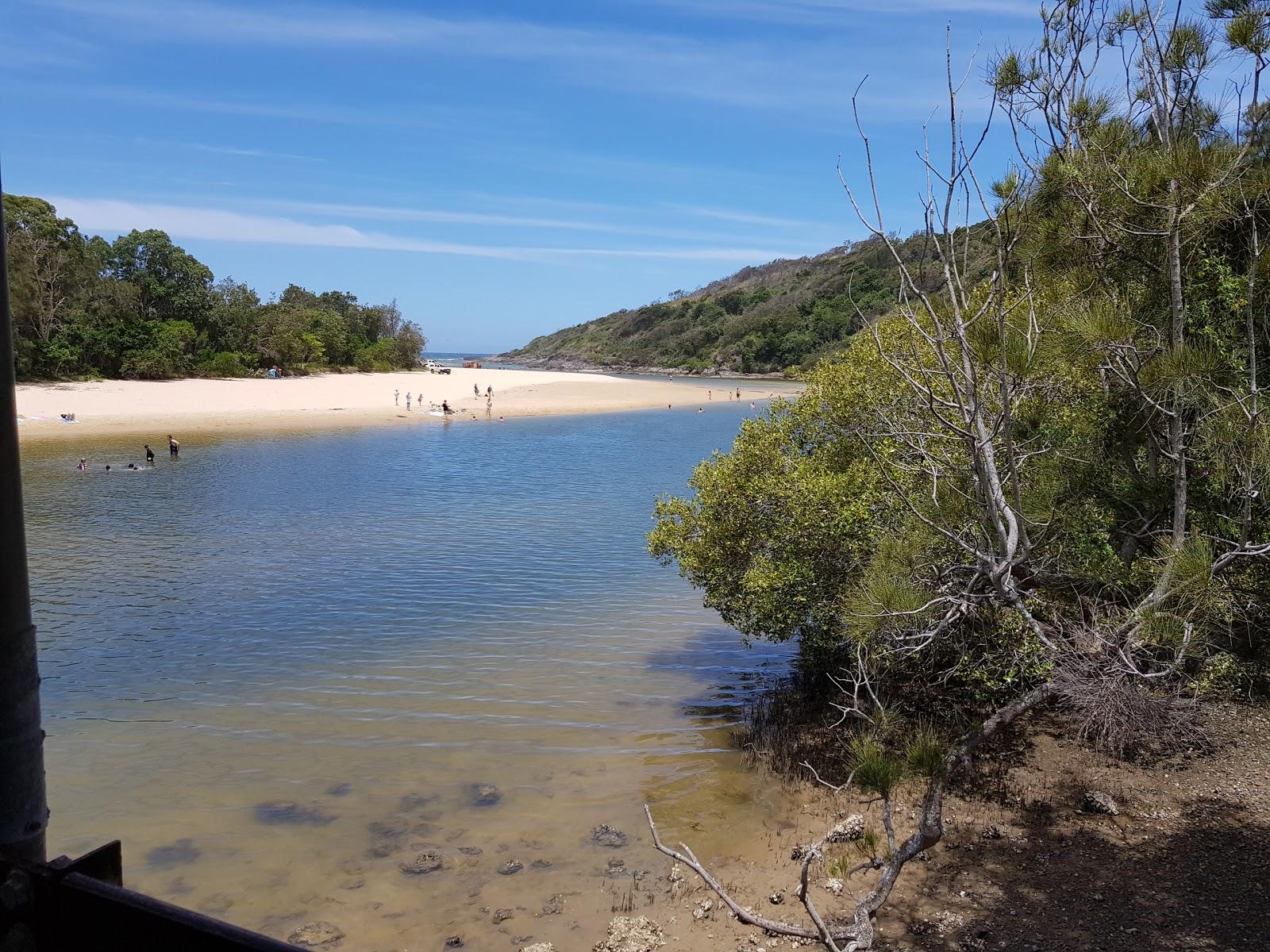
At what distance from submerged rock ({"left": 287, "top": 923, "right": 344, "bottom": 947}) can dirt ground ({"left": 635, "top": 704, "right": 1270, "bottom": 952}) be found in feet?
6.87

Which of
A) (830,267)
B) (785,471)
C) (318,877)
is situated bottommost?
(318,877)

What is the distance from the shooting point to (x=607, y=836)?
8445 millimetres

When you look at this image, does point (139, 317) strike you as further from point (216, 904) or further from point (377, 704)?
point (216, 904)

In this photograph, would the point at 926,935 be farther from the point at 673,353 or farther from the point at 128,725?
the point at 673,353

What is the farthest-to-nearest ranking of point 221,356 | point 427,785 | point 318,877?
point 221,356
point 427,785
point 318,877

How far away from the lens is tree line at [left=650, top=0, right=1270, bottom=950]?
17.5ft

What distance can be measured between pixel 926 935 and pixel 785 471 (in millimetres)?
5696

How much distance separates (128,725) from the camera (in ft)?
36.3

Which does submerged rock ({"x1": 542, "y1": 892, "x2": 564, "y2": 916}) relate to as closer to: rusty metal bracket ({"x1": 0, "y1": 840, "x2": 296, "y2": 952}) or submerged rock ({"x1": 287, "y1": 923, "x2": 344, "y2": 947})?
submerged rock ({"x1": 287, "y1": 923, "x2": 344, "y2": 947})

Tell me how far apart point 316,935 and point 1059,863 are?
5505mm

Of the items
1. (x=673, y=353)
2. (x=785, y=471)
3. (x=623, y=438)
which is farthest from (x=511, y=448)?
(x=673, y=353)

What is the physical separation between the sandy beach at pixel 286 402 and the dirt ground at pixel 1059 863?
38252 millimetres

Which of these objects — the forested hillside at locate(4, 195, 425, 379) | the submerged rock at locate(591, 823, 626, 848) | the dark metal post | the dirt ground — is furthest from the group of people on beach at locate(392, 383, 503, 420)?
the dark metal post

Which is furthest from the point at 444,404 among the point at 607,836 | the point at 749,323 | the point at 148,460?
the point at 749,323
